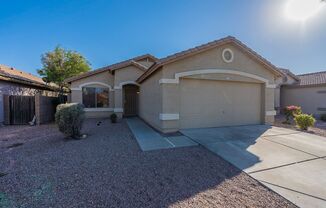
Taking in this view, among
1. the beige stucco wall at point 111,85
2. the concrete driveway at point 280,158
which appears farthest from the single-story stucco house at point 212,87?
the beige stucco wall at point 111,85

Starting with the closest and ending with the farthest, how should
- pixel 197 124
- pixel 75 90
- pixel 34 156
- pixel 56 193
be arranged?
pixel 56 193 < pixel 34 156 < pixel 197 124 < pixel 75 90

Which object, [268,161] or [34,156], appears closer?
[268,161]

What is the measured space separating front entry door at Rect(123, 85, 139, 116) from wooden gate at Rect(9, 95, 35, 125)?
6.87m

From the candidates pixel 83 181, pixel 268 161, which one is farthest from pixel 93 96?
pixel 268 161

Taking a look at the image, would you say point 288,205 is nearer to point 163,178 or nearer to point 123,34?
point 163,178

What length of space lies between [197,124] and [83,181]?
6016mm

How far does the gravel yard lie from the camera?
9.13 ft

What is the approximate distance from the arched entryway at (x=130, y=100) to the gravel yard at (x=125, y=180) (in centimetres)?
897

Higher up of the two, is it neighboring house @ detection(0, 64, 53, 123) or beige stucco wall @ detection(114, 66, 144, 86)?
beige stucco wall @ detection(114, 66, 144, 86)

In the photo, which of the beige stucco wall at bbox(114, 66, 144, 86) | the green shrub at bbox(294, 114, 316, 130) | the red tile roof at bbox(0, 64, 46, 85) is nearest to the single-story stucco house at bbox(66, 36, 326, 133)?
the green shrub at bbox(294, 114, 316, 130)

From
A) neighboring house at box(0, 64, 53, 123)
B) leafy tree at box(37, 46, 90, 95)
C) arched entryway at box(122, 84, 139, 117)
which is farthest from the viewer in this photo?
leafy tree at box(37, 46, 90, 95)

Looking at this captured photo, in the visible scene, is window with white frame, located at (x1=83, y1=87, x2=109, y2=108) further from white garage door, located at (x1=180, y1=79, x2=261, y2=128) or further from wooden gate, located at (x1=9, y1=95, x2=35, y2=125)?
white garage door, located at (x1=180, y1=79, x2=261, y2=128)

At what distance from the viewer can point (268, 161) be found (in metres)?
4.39

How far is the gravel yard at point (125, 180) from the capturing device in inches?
110
